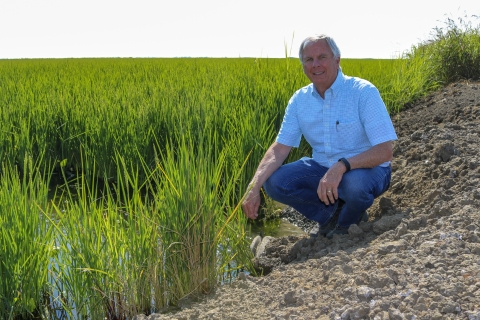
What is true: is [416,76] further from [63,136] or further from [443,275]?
[443,275]

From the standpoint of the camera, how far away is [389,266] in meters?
2.28

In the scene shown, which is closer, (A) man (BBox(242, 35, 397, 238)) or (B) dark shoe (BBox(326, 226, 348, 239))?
(A) man (BBox(242, 35, 397, 238))

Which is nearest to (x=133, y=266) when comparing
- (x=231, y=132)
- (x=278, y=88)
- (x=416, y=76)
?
(x=231, y=132)

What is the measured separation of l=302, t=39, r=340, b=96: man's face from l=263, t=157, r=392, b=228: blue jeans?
21.3 inches

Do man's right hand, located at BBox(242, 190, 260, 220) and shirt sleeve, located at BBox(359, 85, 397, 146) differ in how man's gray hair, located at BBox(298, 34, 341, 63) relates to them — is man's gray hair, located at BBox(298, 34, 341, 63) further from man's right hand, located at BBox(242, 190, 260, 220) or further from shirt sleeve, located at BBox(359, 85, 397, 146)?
man's right hand, located at BBox(242, 190, 260, 220)

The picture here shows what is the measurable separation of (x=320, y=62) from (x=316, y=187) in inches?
29.8

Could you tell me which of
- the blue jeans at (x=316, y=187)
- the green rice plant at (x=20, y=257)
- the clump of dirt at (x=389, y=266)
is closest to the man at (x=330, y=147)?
the blue jeans at (x=316, y=187)

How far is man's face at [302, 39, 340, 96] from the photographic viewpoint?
3.03 m

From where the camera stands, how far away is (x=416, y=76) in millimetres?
8469

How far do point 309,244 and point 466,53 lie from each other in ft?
25.8

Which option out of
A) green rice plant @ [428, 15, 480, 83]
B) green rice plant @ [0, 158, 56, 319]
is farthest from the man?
green rice plant @ [428, 15, 480, 83]

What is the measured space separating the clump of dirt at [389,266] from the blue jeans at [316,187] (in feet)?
0.50

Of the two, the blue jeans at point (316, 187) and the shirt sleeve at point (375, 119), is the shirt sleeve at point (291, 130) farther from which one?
the shirt sleeve at point (375, 119)

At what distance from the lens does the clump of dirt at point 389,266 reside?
6.53 ft
